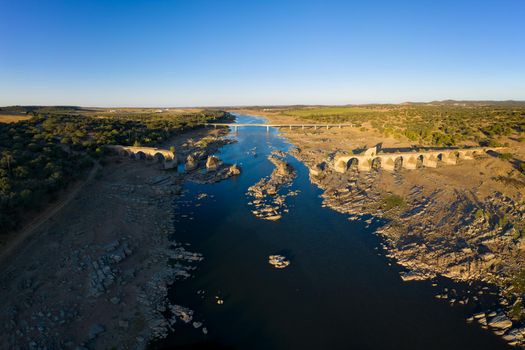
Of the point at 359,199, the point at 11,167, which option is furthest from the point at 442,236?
the point at 11,167

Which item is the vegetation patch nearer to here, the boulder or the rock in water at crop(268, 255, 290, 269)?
the rock in water at crop(268, 255, 290, 269)

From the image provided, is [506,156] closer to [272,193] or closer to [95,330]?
[272,193]

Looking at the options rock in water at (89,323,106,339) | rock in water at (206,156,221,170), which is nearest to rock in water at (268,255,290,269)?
rock in water at (89,323,106,339)

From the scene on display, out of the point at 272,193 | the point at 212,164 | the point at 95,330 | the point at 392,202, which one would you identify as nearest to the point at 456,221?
the point at 392,202

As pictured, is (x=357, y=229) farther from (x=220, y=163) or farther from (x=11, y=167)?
(x=11, y=167)

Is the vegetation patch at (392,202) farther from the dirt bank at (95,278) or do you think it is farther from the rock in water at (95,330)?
the rock in water at (95,330)
